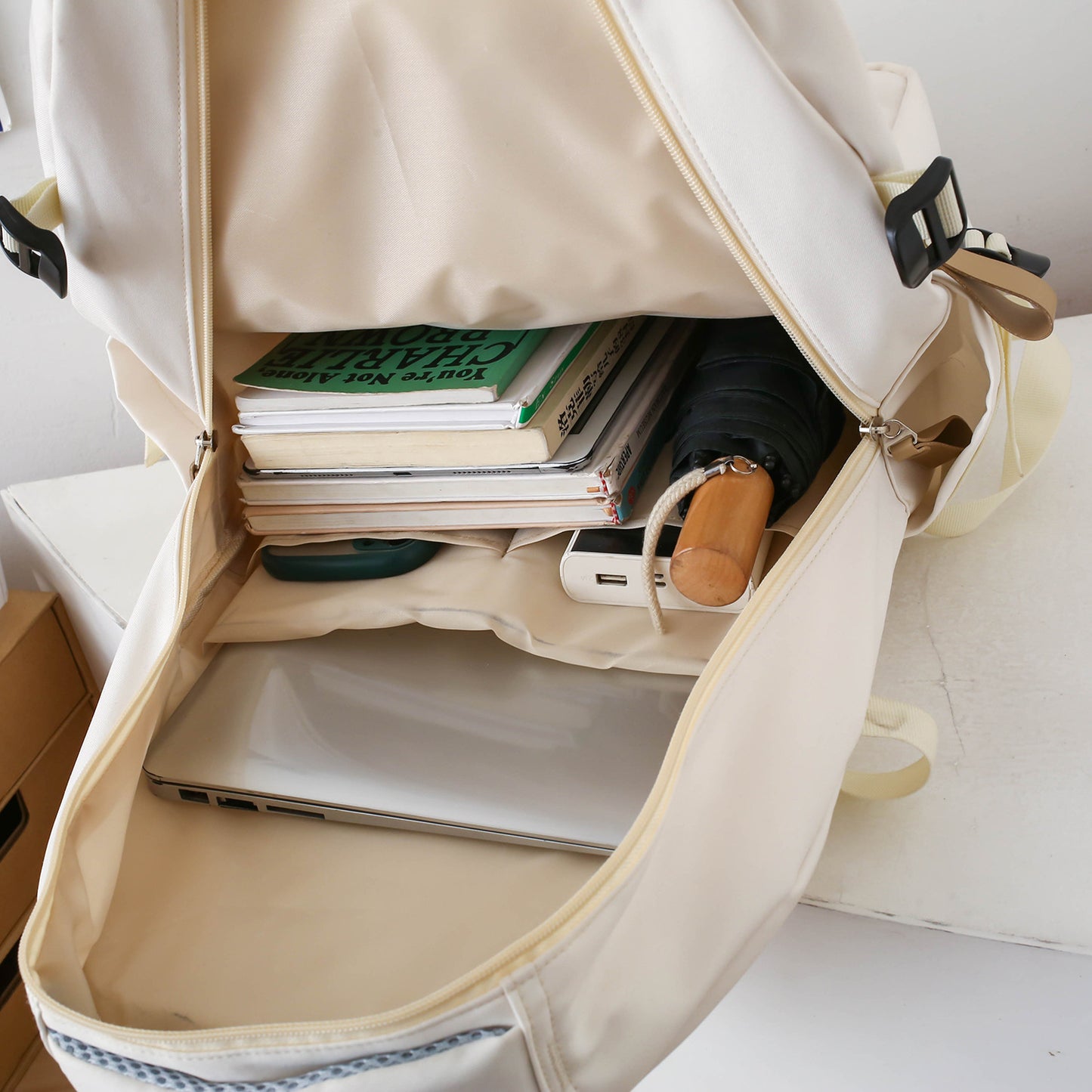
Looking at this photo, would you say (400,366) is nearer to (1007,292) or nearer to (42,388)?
(1007,292)

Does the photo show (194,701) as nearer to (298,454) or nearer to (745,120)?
(298,454)

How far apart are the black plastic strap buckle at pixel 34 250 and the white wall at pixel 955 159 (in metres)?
0.57

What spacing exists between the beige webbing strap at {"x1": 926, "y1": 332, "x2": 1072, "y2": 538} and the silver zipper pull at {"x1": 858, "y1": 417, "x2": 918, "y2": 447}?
15 cm

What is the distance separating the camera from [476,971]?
0.97 ft

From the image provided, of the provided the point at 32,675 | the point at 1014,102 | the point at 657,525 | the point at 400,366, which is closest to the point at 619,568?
the point at 657,525

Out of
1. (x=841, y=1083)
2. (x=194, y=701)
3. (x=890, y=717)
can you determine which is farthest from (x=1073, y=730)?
(x=194, y=701)

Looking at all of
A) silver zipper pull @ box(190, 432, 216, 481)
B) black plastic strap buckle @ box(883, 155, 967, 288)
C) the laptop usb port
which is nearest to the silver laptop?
the laptop usb port

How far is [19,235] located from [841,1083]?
0.54 m

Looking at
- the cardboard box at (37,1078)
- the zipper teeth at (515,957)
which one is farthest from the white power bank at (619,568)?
the cardboard box at (37,1078)

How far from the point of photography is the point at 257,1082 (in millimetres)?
309

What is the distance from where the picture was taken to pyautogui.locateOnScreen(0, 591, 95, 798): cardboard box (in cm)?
83

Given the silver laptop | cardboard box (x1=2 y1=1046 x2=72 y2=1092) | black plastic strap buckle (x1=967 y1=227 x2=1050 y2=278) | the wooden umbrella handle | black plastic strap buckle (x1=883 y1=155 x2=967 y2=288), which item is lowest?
cardboard box (x1=2 y1=1046 x2=72 y2=1092)

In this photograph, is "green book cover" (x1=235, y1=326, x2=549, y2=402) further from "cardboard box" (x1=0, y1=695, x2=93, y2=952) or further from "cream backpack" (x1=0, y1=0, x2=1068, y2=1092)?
"cardboard box" (x1=0, y1=695, x2=93, y2=952)

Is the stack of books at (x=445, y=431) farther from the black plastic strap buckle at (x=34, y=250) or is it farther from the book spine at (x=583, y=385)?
the black plastic strap buckle at (x=34, y=250)
